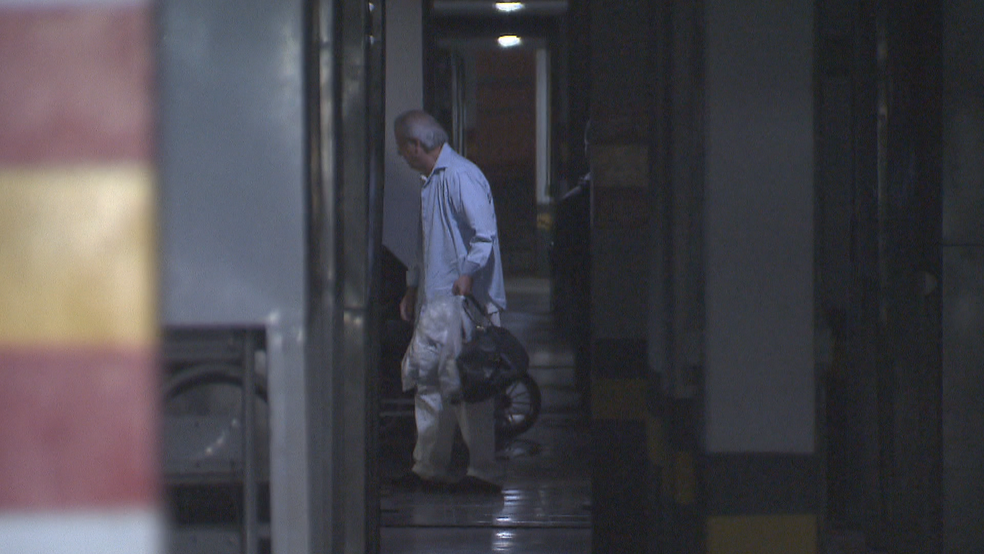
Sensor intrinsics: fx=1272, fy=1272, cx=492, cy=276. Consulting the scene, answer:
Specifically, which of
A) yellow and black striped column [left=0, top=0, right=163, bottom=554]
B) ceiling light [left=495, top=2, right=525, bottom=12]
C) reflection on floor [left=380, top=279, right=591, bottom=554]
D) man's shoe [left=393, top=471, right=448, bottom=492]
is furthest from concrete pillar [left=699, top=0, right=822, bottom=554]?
ceiling light [left=495, top=2, right=525, bottom=12]

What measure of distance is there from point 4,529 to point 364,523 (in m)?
2.46

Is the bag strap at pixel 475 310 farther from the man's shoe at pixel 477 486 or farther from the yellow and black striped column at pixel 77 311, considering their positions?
the yellow and black striped column at pixel 77 311

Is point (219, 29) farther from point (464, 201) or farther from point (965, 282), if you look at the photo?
point (464, 201)

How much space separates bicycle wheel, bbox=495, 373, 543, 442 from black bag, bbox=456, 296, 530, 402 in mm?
1555

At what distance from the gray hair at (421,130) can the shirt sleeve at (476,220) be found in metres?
0.23

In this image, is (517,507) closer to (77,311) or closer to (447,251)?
(447,251)

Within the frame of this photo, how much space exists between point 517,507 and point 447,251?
4.20 ft

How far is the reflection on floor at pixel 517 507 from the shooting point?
5.34m

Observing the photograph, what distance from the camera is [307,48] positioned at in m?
2.68

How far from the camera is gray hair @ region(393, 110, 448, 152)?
5.88 metres

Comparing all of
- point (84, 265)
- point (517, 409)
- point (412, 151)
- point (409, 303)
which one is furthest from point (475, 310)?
point (84, 265)

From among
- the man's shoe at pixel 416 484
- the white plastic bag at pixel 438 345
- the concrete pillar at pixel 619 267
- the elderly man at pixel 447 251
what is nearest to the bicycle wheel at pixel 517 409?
the man's shoe at pixel 416 484

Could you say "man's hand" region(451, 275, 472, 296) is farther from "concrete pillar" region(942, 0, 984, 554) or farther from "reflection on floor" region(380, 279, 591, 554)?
"concrete pillar" region(942, 0, 984, 554)

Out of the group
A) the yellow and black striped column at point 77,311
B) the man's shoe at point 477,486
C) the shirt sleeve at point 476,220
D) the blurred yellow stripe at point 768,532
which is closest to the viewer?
the yellow and black striped column at point 77,311
